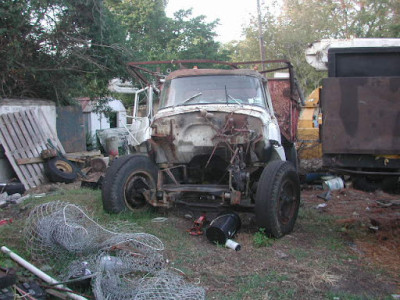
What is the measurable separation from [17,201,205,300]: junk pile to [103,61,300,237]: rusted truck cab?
1270 mm

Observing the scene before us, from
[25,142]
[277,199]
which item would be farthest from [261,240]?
[25,142]

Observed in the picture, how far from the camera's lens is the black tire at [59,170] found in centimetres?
988

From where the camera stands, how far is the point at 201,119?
5.89 metres

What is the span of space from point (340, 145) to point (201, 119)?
2.04m

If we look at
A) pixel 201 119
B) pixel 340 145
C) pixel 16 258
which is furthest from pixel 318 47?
pixel 16 258

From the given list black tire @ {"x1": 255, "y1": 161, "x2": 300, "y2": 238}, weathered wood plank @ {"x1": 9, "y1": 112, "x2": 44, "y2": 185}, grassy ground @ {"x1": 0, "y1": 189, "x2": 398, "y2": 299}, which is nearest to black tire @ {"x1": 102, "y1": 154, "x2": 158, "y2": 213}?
grassy ground @ {"x1": 0, "y1": 189, "x2": 398, "y2": 299}

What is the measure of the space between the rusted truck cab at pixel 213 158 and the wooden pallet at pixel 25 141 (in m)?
4.10

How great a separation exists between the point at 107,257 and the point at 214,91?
3.25 m

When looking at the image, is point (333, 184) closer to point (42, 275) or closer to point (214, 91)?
point (214, 91)

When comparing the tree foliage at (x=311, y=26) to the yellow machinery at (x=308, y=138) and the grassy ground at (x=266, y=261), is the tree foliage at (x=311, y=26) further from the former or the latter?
the grassy ground at (x=266, y=261)

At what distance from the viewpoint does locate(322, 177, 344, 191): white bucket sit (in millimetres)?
9305

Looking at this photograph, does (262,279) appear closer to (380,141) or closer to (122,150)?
(380,141)

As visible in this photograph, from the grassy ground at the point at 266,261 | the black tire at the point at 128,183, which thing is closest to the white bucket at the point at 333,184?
the grassy ground at the point at 266,261

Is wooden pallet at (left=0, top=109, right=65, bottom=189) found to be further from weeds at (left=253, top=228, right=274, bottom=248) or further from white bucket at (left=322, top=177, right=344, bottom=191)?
white bucket at (left=322, top=177, right=344, bottom=191)
